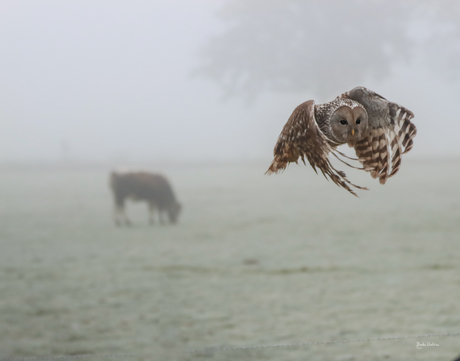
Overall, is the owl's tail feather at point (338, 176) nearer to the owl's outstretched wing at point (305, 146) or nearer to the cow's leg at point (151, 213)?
the owl's outstretched wing at point (305, 146)

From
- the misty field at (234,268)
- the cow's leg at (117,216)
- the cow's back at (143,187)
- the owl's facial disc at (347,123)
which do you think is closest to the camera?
the owl's facial disc at (347,123)

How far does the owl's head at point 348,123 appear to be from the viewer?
0.29 meters

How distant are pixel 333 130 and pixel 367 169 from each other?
0.15 ft

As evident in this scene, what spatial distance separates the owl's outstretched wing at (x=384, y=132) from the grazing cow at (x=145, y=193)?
9.81 feet

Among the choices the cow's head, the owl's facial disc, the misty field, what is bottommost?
the misty field

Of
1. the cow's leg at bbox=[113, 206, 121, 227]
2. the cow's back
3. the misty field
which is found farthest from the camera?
the cow's leg at bbox=[113, 206, 121, 227]

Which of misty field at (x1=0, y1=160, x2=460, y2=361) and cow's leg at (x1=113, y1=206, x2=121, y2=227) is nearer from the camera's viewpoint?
misty field at (x1=0, y1=160, x2=460, y2=361)

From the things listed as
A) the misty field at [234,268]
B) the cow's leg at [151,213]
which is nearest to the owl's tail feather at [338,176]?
the misty field at [234,268]

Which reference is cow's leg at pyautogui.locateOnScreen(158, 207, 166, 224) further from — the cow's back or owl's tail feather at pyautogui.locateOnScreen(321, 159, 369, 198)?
owl's tail feather at pyautogui.locateOnScreen(321, 159, 369, 198)

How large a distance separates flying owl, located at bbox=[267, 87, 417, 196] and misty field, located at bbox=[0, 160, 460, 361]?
1.72 metres

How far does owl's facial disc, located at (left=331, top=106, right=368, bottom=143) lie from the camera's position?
0.29m

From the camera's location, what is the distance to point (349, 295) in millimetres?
2754

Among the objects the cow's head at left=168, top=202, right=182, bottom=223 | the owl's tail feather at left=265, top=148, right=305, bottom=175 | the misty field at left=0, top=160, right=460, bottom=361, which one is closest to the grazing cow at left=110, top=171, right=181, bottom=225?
the cow's head at left=168, top=202, right=182, bottom=223

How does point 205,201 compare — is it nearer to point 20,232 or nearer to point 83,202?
point 83,202
